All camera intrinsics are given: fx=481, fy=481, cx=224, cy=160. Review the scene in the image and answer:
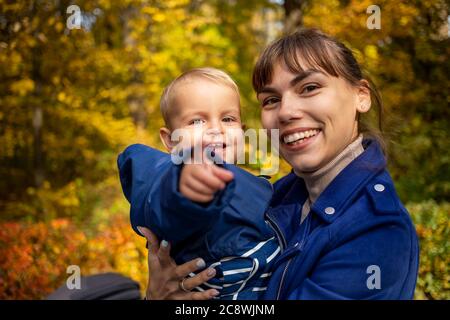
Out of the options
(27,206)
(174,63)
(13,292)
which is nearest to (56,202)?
(27,206)

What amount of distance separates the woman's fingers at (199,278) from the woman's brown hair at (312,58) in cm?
75

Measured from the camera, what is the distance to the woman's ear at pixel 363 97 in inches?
74.5

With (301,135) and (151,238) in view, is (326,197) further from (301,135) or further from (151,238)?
(151,238)

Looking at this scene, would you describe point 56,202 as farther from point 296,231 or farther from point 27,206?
point 296,231

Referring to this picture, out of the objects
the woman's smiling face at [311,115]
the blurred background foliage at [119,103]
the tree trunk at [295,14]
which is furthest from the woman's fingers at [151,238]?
the tree trunk at [295,14]

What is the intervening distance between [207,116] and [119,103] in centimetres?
858

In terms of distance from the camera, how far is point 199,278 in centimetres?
161

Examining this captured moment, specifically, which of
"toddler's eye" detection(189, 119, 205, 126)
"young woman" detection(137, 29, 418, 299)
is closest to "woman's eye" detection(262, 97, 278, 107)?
"young woman" detection(137, 29, 418, 299)

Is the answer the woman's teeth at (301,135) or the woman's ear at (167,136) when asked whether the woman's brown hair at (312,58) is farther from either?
the woman's ear at (167,136)

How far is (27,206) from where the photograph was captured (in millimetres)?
7934

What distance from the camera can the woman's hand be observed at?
1.62m

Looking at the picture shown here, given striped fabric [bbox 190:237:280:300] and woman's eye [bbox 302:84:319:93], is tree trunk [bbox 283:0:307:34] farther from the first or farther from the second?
striped fabric [bbox 190:237:280:300]
